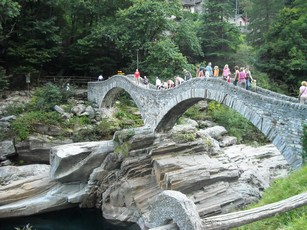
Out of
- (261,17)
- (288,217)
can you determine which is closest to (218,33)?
(261,17)

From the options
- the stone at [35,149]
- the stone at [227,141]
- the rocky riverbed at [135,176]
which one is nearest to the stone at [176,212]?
the rocky riverbed at [135,176]

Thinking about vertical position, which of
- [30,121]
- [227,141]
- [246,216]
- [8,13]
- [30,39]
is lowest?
[227,141]

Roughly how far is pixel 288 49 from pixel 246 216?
91.6ft

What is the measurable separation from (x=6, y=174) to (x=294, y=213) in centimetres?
1697

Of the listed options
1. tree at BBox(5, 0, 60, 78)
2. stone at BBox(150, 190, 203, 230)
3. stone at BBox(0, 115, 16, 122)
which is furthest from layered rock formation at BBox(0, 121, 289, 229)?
tree at BBox(5, 0, 60, 78)

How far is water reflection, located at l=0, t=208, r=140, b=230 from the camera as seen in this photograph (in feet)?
53.1

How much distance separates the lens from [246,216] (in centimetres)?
476

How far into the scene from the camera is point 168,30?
2972 cm

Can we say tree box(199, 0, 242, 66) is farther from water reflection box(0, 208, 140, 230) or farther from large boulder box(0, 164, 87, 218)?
water reflection box(0, 208, 140, 230)

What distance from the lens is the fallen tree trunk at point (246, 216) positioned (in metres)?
Result: 4.44

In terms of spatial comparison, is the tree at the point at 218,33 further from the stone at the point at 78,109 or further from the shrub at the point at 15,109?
the shrub at the point at 15,109

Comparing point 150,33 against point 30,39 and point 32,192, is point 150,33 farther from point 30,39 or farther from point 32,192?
point 32,192

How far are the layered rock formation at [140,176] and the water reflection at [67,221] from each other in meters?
0.33

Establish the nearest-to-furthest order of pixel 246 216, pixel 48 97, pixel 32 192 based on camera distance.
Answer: pixel 246 216, pixel 32 192, pixel 48 97
